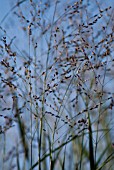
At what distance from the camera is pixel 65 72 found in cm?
170

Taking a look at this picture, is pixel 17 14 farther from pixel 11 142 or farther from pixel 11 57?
pixel 11 142

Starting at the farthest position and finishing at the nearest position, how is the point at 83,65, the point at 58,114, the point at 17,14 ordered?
the point at 17,14, the point at 83,65, the point at 58,114

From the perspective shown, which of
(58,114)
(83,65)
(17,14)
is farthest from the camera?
(17,14)

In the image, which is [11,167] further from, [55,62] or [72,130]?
[55,62]

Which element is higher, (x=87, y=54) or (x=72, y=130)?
(x=87, y=54)

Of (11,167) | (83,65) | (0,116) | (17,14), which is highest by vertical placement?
(17,14)

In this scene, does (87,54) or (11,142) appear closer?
(87,54)

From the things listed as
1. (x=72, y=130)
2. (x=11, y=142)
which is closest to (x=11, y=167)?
(x=11, y=142)

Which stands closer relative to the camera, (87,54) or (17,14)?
(87,54)

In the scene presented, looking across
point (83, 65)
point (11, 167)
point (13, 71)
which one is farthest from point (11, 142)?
point (83, 65)

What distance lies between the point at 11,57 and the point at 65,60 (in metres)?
0.23

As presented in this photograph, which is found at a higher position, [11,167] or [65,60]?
[65,60]

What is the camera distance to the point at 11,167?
1.75 metres

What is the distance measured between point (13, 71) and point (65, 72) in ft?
0.71
